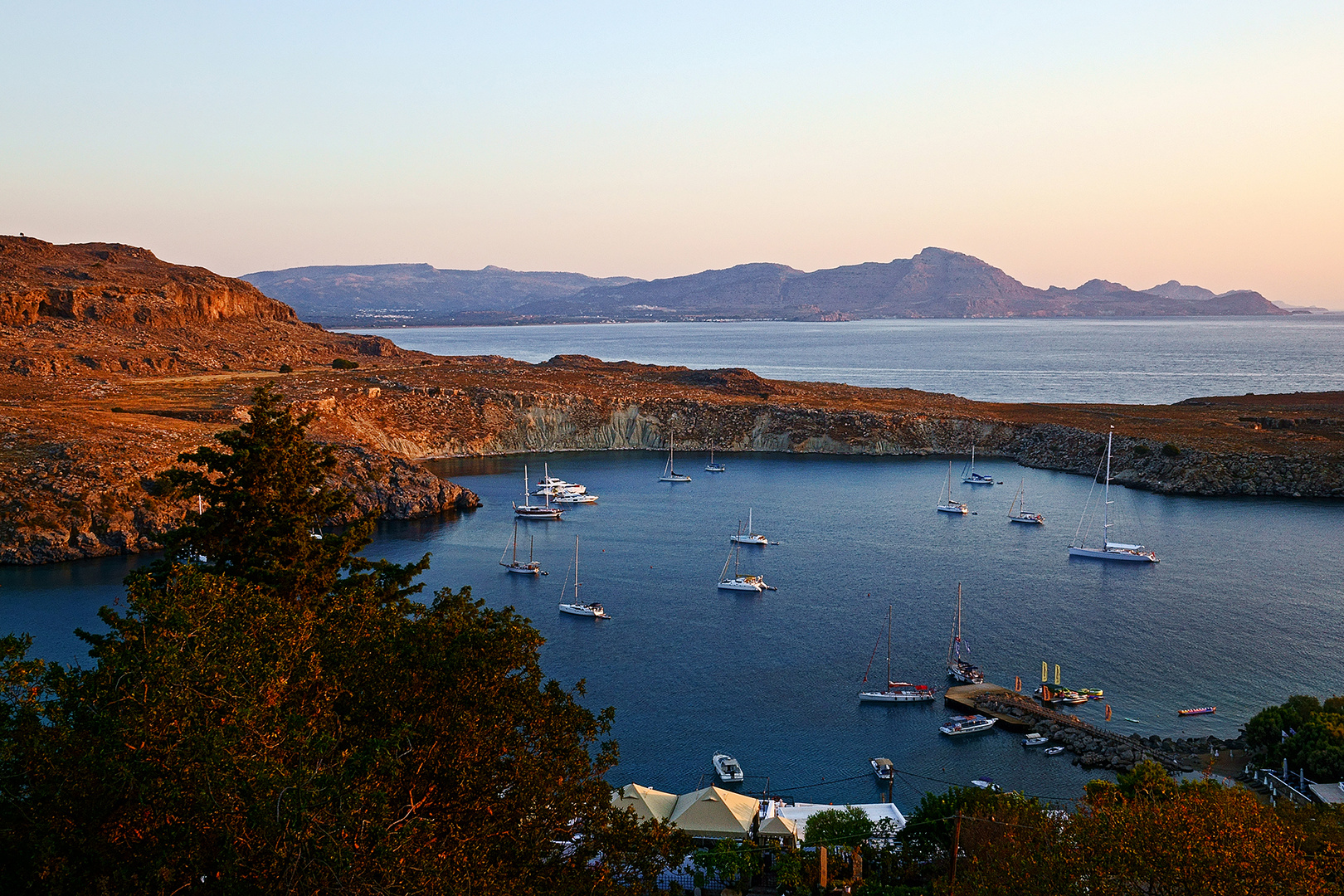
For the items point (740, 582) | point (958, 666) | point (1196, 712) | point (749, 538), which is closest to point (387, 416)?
point (749, 538)

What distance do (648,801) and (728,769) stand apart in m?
5.19

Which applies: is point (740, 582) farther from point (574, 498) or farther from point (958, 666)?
point (574, 498)

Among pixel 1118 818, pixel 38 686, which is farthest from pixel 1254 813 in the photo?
pixel 38 686

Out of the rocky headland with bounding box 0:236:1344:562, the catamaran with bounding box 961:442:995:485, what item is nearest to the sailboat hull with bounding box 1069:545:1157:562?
the rocky headland with bounding box 0:236:1344:562

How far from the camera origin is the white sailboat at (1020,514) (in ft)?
253

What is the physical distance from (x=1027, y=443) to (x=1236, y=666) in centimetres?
6540

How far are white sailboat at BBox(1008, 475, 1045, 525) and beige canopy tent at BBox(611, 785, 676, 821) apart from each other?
2132 inches

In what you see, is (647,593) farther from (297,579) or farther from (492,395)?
(492,395)

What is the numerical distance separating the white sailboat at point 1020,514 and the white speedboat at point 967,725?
41313 millimetres

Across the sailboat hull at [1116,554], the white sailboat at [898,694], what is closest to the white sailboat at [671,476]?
the sailboat hull at [1116,554]

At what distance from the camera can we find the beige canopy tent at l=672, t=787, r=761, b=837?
28781 mm

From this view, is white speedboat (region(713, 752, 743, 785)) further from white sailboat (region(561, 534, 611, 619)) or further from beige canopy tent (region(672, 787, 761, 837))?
white sailboat (region(561, 534, 611, 619))

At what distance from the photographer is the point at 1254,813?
16.5m

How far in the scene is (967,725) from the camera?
38.2 m
